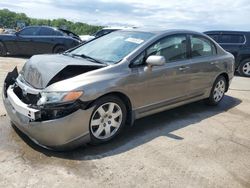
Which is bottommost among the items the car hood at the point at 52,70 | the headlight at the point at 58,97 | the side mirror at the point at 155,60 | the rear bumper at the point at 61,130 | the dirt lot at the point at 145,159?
the dirt lot at the point at 145,159

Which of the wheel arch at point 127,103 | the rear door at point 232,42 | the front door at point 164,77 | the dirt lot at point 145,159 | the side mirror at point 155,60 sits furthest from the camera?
the rear door at point 232,42

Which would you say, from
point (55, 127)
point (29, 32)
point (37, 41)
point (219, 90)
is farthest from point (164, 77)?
point (29, 32)

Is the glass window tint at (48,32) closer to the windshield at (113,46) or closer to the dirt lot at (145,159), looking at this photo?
the windshield at (113,46)

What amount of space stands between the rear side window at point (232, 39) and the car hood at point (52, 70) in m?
8.65

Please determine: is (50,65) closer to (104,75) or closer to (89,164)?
(104,75)

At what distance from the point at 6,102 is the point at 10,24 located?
353ft

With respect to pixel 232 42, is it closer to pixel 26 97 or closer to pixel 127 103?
pixel 127 103

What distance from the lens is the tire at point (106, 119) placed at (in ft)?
13.6

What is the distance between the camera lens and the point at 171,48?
531 cm

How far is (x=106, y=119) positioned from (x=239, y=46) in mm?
8852

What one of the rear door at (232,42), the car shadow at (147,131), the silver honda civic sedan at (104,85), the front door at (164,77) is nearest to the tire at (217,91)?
the car shadow at (147,131)

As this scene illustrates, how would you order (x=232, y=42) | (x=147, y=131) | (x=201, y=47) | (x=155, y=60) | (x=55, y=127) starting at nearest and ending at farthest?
(x=55, y=127)
(x=155, y=60)
(x=147, y=131)
(x=201, y=47)
(x=232, y=42)

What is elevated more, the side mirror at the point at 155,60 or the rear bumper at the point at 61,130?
the side mirror at the point at 155,60

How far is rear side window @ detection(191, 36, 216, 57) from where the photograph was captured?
19.0ft
